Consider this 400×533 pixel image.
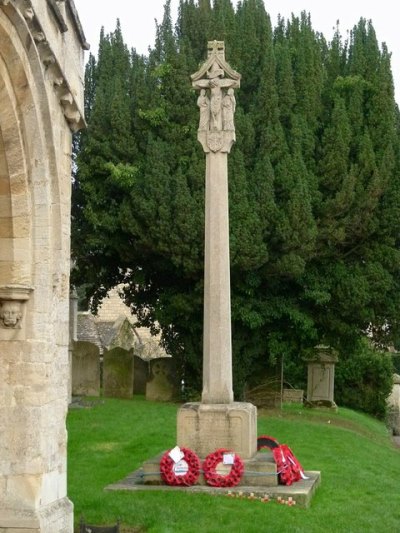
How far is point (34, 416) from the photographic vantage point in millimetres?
7746

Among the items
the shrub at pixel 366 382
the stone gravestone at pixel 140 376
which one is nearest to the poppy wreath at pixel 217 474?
the stone gravestone at pixel 140 376

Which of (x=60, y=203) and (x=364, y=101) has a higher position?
(x=364, y=101)

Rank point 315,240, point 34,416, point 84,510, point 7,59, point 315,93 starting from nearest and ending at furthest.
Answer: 1. point 7,59
2. point 34,416
3. point 84,510
4. point 315,240
5. point 315,93

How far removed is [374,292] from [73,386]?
23.9 feet

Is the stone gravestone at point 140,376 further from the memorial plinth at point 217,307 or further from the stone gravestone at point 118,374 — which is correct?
the memorial plinth at point 217,307

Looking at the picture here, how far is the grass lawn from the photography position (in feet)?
31.6

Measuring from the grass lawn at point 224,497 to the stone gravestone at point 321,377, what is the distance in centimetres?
323

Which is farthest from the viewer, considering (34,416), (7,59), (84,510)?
(84,510)

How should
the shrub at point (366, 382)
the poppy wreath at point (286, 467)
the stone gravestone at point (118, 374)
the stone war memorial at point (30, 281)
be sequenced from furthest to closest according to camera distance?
the shrub at point (366, 382) → the stone gravestone at point (118, 374) → the poppy wreath at point (286, 467) → the stone war memorial at point (30, 281)

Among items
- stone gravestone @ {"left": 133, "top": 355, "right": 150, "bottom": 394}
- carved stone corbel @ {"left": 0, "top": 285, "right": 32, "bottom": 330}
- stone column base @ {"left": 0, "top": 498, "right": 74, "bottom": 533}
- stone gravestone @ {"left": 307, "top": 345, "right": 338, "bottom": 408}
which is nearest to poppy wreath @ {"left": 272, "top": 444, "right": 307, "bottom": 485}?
stone column base @ {"left": 0, "top": 498, "right": 74, "bottom": 533}

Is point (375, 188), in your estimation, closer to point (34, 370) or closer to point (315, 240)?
point (315, 240)

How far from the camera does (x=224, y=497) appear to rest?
422 inches

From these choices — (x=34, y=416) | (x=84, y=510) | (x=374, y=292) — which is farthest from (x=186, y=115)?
(x=34, y=416)

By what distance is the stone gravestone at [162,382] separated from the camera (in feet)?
71.1
